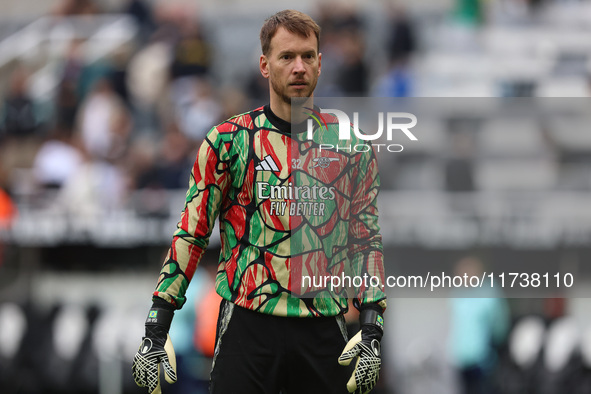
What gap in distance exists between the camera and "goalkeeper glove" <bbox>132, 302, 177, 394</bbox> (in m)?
3.89

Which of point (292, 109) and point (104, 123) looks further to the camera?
point (104, 123)

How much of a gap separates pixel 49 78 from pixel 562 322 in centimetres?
735

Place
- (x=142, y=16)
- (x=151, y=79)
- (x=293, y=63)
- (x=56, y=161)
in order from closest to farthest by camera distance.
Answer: (x=293, y=63), (x=56, y=161), (x=151, y=79), (x=142, y=16)

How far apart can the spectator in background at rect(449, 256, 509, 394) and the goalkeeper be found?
5.21 meters

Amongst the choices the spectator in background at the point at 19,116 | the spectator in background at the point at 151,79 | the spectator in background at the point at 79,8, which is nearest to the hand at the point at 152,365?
the spectator in background at the point at 151,79

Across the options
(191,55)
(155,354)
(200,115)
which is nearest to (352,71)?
(200,115)

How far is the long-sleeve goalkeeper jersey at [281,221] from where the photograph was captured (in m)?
3.98

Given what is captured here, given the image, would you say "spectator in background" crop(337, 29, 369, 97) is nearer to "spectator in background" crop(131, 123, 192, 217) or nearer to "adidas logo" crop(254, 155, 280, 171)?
"spectator in background" crop(131, 123, 192, 217)

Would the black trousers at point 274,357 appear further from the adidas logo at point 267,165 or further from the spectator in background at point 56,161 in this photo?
the spectator in background at point 56,161

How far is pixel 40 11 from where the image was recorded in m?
16.5

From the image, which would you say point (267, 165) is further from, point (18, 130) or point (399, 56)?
point (18, 130)

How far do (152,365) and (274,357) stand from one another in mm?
446

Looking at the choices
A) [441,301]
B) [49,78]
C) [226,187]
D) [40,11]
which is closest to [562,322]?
[441,301]

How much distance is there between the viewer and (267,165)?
159 inches
